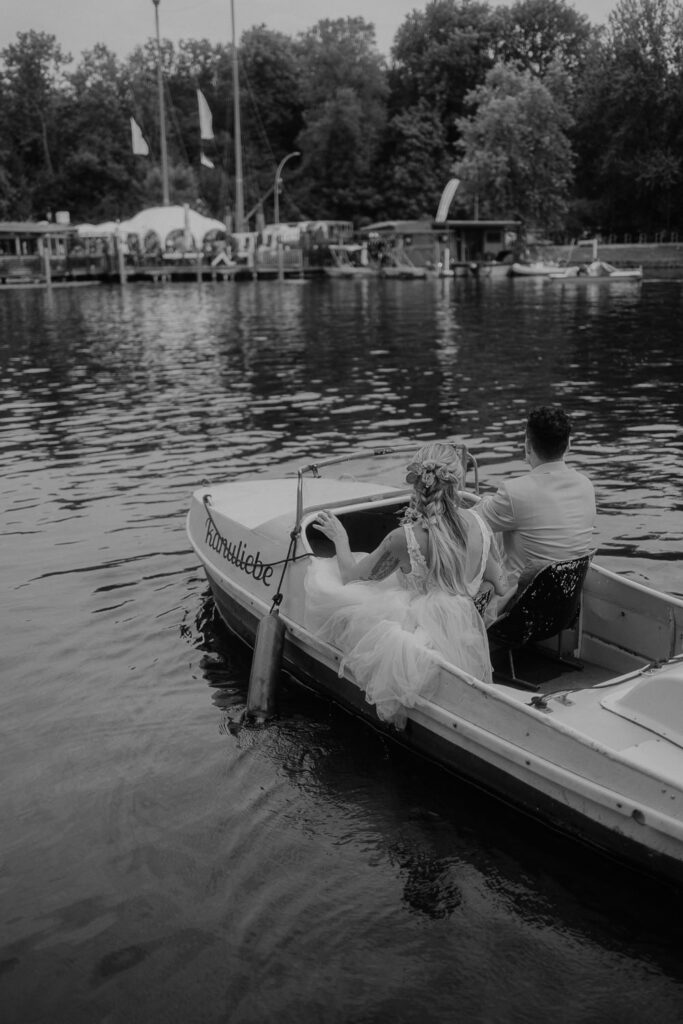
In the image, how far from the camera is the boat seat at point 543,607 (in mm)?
6359

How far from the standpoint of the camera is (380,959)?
4809 mm

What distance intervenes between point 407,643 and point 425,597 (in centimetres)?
35

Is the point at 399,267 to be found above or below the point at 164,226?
below

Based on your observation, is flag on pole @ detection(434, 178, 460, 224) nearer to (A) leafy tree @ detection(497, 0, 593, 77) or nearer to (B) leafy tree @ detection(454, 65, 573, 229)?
(B) leafy tree @ detection(454, 65, 573, 229)

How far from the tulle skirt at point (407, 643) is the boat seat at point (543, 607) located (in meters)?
0.42

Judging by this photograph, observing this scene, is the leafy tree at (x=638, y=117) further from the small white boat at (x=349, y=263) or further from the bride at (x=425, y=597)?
the bride at (x=425, y=597)

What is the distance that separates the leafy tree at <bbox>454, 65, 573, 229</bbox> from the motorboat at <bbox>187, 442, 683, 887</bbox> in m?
71.3

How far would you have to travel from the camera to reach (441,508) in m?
6.07

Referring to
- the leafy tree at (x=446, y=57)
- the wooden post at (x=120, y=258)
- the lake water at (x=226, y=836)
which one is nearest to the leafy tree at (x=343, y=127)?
the leafy tree at (x=446, y=57)

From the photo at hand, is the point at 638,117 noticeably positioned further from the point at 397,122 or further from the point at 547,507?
the point at 547,507

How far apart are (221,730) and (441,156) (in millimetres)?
87420

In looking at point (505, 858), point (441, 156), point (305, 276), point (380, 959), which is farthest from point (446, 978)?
point (441, 156)

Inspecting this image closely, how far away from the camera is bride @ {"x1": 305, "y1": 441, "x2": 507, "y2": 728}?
238 inches

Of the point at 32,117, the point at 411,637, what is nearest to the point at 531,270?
the point at 32,117
